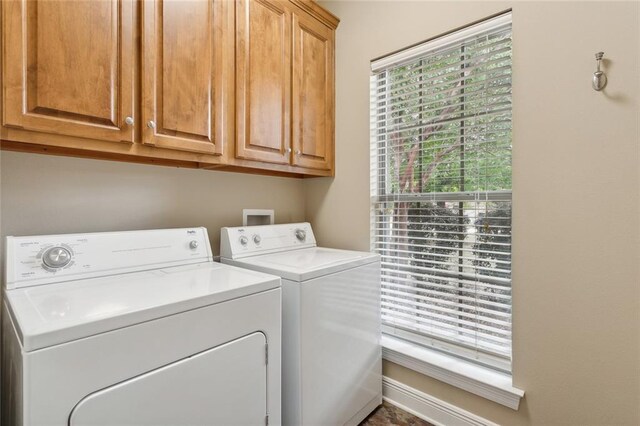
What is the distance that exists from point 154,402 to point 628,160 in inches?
70.4

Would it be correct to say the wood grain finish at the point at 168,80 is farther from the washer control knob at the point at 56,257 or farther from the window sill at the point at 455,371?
the window sill at the point at 455,371

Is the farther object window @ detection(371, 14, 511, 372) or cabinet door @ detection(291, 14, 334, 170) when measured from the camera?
cabinet door @ detection(291, 14, 334, 170)

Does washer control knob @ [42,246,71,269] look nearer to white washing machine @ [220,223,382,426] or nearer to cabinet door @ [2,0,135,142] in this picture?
cabinet door @ [2,0,135,142]

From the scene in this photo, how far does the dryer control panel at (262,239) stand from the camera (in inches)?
65.1

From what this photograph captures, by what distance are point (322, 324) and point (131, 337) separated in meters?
0.77

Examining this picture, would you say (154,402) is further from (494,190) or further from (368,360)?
(494,190)

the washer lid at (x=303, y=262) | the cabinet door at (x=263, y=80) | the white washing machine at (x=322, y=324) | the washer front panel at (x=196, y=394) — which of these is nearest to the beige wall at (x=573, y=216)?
the white washing machine at (x=322, y=324)

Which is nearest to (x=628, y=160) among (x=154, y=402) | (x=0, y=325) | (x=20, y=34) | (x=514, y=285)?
(x=514, y=285)

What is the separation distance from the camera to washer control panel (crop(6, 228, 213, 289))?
42.7 inches

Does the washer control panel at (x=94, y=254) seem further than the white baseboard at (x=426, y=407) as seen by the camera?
No

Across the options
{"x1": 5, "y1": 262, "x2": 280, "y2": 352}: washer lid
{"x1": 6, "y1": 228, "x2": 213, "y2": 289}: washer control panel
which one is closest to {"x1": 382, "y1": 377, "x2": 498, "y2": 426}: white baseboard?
{"x1": 5, "y1": 262, "x2": 280, "y2": 352}: washer lid

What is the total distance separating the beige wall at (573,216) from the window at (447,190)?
0.29 ft

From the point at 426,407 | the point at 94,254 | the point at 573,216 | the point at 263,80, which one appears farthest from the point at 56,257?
the point at 573,216

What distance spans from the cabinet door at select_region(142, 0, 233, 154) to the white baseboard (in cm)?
164
